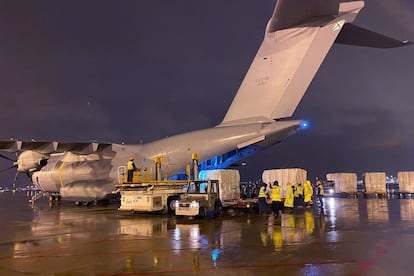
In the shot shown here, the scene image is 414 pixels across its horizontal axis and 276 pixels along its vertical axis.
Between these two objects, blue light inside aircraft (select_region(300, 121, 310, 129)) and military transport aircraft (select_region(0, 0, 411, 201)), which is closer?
military transport aircraft (select_region(0, 0, 411, 201))

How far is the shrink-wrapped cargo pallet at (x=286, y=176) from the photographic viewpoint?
21469mm

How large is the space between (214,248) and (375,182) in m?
25.1

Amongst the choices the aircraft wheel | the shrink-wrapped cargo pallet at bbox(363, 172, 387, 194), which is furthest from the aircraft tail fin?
the shrink-wrapped cargo pallet at bbox(363, 172, 387, 194)

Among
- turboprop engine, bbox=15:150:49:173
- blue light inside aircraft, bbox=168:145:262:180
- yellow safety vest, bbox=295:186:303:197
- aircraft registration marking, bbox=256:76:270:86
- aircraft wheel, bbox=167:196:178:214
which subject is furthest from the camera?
turboprop engine, bbox=15:150:49:173

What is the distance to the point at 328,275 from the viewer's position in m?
5.90

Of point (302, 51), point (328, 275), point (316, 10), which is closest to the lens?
point (328, 275)

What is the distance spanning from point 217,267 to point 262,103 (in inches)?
405

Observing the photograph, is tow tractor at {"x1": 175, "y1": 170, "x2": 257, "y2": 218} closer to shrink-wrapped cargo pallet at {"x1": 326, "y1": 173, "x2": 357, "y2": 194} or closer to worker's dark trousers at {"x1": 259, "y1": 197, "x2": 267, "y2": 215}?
worker's dark trousers at {"x1": 259, "y1": 197, "x2": 267, "y2": 215}

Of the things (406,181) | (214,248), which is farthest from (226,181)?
(406,181)

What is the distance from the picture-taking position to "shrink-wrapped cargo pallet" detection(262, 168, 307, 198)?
21.5 meters

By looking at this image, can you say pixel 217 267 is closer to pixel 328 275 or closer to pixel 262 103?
pixel 328 275

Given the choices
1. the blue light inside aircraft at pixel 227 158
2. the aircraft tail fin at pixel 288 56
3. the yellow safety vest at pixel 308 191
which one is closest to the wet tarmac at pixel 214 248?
the aircraft tail fin at pixel 288 56

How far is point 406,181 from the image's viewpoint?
94.2ft

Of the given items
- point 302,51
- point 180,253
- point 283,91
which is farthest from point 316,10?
point 180,253
